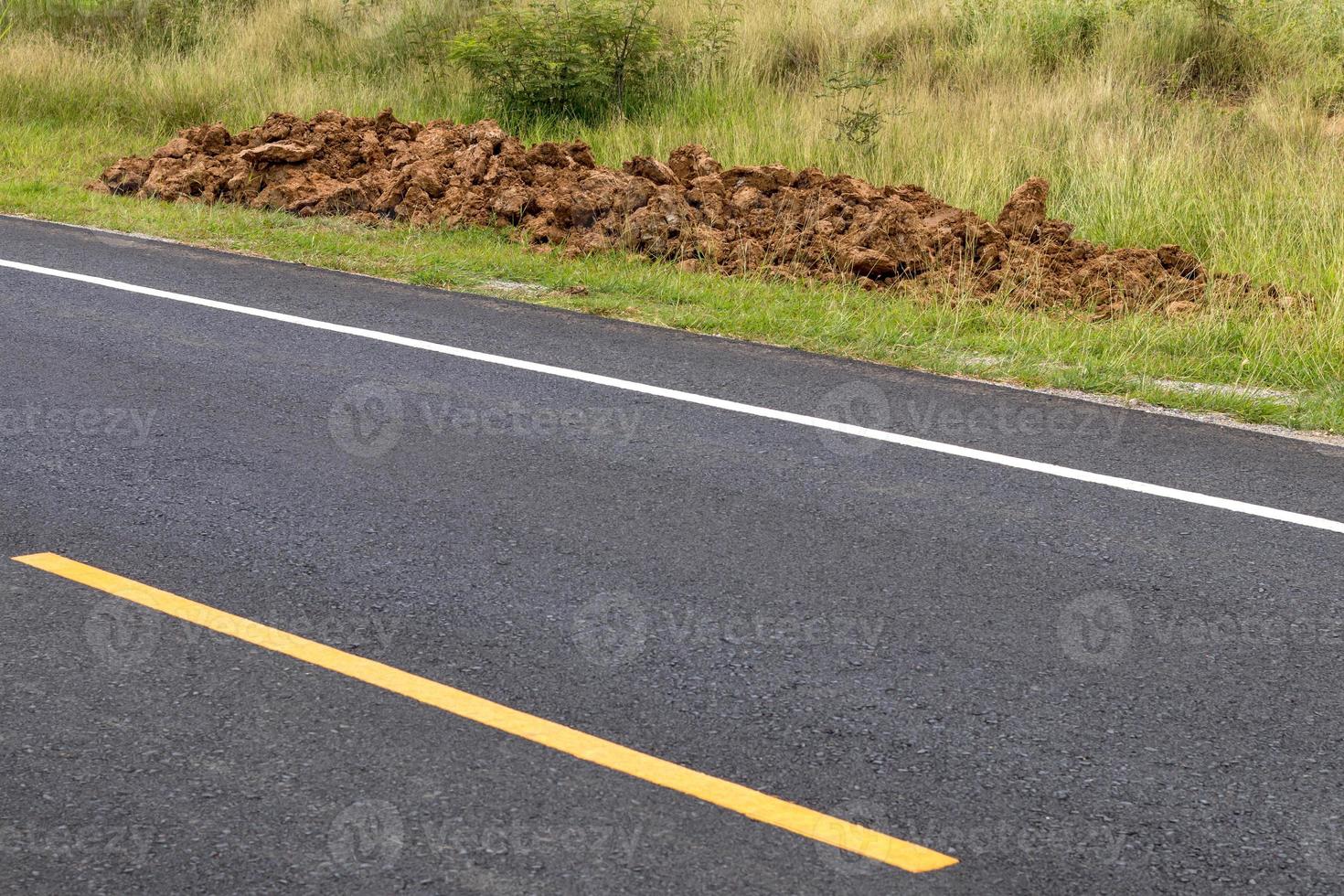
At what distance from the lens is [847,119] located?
46.6 ft

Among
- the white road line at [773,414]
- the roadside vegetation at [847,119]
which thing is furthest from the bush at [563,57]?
the white road line at [773,414]

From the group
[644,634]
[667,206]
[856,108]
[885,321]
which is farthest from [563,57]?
[644,634]

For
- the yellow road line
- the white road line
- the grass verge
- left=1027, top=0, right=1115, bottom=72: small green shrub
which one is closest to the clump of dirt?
the grass verge

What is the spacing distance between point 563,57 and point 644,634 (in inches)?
465

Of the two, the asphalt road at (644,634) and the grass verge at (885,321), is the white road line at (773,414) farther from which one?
the grass verge at (885,321)

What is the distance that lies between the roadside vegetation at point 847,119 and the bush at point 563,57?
3 centimetres

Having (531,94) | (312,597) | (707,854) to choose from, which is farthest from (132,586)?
(531,94)

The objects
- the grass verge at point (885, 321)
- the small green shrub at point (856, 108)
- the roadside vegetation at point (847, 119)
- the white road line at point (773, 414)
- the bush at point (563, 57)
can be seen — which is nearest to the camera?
the white road line at point (773, 414)

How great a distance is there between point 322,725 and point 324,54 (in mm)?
16216

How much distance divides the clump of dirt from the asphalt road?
2762 mm

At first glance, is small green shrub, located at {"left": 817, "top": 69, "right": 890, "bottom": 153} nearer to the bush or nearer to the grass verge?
the bush

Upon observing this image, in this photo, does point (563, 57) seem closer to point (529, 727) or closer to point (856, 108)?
point (856, 108)

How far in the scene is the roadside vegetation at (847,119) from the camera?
360 inches

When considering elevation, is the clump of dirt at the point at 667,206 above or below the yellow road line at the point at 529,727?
above
